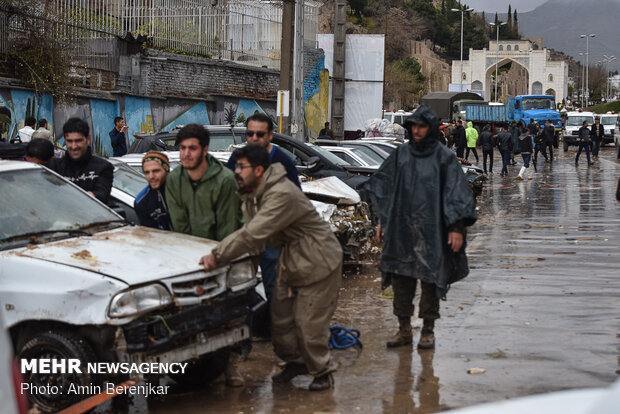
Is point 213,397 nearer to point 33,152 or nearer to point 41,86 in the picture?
point 33,152

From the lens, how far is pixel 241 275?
6219 millimetres

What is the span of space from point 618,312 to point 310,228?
4033 millimetres

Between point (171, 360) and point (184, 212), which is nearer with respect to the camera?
point (171, 360)

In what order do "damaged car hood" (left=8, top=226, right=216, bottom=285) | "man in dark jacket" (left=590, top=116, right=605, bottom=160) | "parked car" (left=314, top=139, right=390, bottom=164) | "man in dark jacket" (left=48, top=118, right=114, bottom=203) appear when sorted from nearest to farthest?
"damaged car hood" (left=8, top=226, right=216, bottom=285) < "man in dark jacket" (left=48, top=118, right=114, bottom=203) < "parked car" (left=314, top=139, right=390, bottom=164) < "man in dark jacket" (left=590, top=116, right=605, bottom=160)

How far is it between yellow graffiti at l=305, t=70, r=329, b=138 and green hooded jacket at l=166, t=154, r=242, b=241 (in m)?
28.5

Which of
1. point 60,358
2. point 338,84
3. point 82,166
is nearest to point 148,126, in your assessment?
point 338,84

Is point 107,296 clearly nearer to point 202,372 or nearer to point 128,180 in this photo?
point 202,372

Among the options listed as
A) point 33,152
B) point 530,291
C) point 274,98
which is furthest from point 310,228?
point 274,98

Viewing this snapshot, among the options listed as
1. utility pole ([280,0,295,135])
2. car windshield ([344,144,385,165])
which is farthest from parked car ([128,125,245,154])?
utility pole ([280,0,295,135])

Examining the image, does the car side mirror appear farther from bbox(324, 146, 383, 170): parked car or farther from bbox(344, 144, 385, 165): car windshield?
bbox(344, 144, 385, 165): car windshield

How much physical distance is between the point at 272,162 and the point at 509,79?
163600 millimetres

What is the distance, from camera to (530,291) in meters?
9.87

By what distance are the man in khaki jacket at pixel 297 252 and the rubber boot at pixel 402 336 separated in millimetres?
1289

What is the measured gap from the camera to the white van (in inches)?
1994
